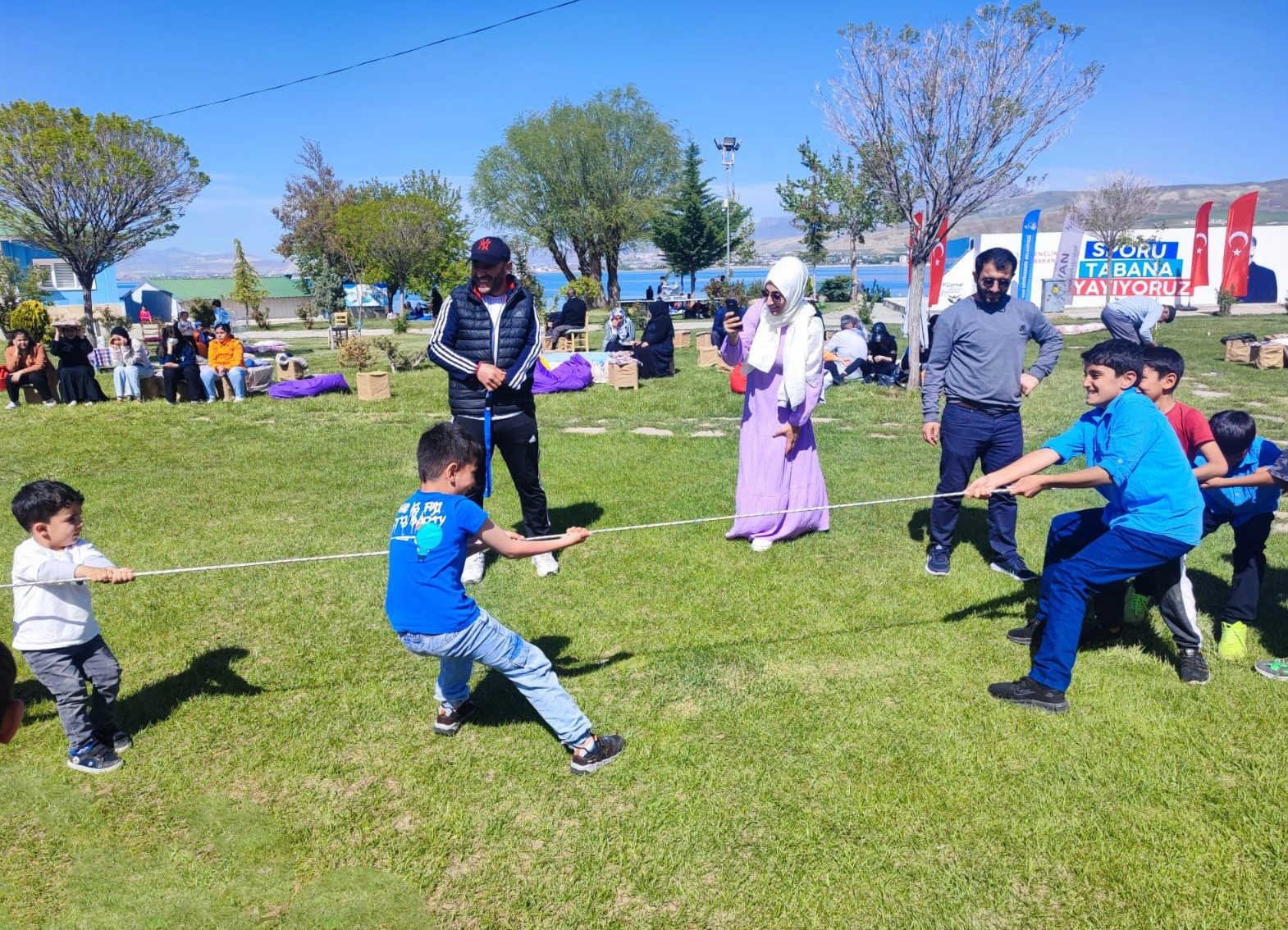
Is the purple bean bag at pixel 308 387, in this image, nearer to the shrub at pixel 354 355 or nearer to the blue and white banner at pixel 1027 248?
the shrub at pixel 354 355

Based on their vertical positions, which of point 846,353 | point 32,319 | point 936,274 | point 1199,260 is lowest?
point 846,353

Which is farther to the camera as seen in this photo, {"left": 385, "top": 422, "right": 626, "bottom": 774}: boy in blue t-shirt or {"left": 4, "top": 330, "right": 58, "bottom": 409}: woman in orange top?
{"left": 4, "top": 330, "right": 58, "bottom": 409}: woman in orange top

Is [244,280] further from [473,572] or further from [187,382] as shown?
[473,572]

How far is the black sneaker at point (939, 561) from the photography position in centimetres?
603

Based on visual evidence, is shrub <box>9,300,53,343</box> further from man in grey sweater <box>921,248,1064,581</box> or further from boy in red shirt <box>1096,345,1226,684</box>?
boy in red shirt <box>1096,345,1226,684</box>

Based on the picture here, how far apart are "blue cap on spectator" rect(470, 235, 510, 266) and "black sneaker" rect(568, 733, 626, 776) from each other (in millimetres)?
3306

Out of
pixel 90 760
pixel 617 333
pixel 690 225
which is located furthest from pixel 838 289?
pixel 90 760

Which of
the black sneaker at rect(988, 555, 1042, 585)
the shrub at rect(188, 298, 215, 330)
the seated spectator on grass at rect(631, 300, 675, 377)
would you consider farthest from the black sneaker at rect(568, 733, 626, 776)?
the shrub at rect(188, 298, 215, 330)

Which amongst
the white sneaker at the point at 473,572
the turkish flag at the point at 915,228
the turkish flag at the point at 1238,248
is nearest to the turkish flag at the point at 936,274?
the turkish flag at the point at 1238,248

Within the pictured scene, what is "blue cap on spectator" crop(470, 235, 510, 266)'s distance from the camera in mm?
5688

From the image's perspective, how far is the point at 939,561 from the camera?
6051mm

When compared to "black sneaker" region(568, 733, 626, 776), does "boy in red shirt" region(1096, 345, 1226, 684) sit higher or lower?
higher

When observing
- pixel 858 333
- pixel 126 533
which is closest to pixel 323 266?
pixel 858 333

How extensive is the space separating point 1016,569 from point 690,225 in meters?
51.1
